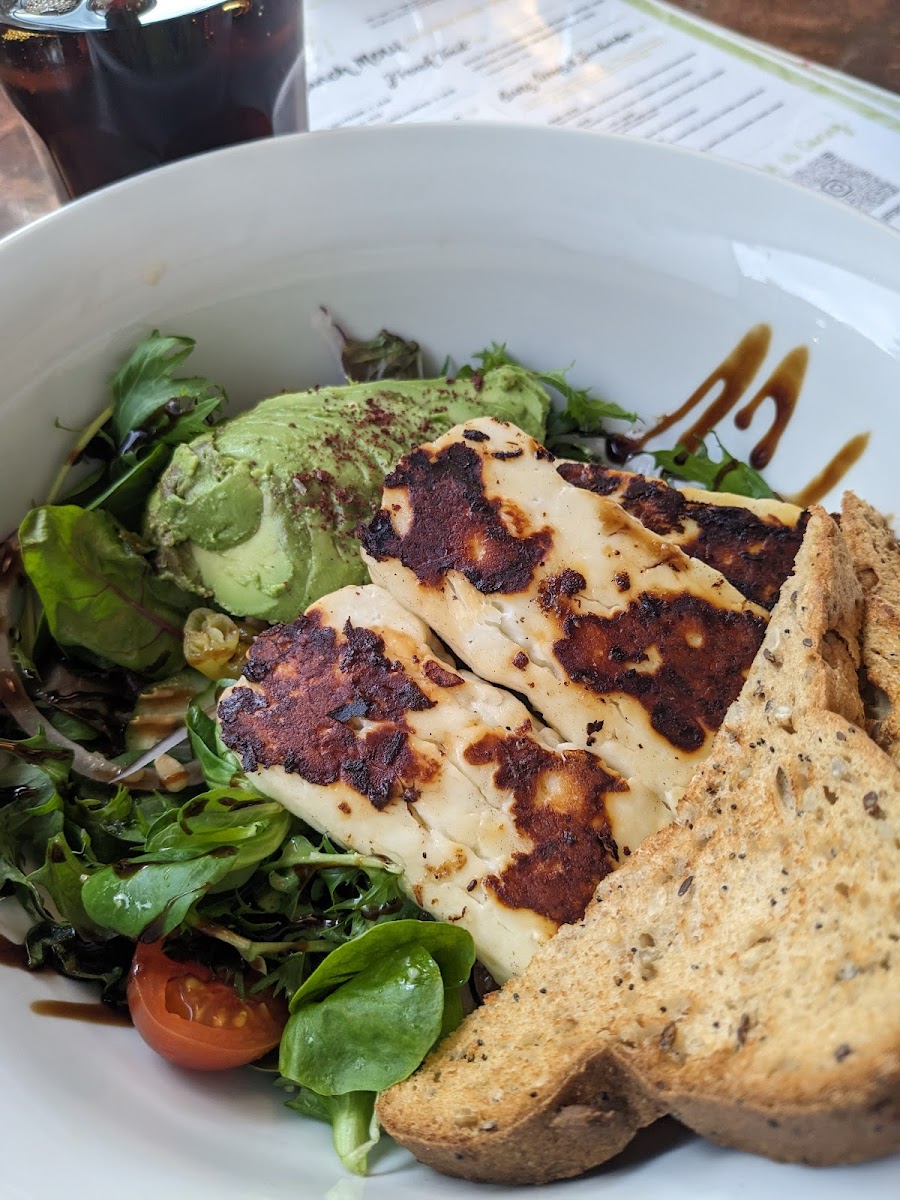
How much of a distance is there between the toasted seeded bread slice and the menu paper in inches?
60.2

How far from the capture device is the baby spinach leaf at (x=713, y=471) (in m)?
2.24

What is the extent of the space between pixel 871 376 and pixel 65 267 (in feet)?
5.57

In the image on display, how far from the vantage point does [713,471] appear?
7.47 ft

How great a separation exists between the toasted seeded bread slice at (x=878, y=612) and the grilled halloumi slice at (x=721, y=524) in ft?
0.35

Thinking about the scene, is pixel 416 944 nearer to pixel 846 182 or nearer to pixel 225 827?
pixel 225 827

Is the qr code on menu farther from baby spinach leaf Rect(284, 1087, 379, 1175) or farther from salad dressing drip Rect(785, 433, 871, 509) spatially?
baby spinach leaf Rect(284, 1087, 379, 1175)

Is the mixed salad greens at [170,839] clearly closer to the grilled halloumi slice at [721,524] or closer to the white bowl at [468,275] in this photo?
the white bowl at [468,275]

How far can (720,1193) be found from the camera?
1215 mm

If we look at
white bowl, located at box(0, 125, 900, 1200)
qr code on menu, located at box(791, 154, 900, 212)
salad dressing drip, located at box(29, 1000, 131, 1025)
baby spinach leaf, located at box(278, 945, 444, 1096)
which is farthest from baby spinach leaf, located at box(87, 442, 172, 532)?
qr code on menu, located at box(791, 154, 900, 212)

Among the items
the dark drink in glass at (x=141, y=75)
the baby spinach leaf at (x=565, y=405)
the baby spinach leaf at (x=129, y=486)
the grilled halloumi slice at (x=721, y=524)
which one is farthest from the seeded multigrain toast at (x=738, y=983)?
the dark drink in glass at (x=141, y=75)

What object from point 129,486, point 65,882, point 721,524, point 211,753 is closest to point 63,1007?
point 65,882

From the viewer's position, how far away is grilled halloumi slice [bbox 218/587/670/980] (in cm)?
157

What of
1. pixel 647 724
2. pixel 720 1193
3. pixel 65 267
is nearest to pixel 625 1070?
pixel 720 1193

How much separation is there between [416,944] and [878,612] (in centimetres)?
98
